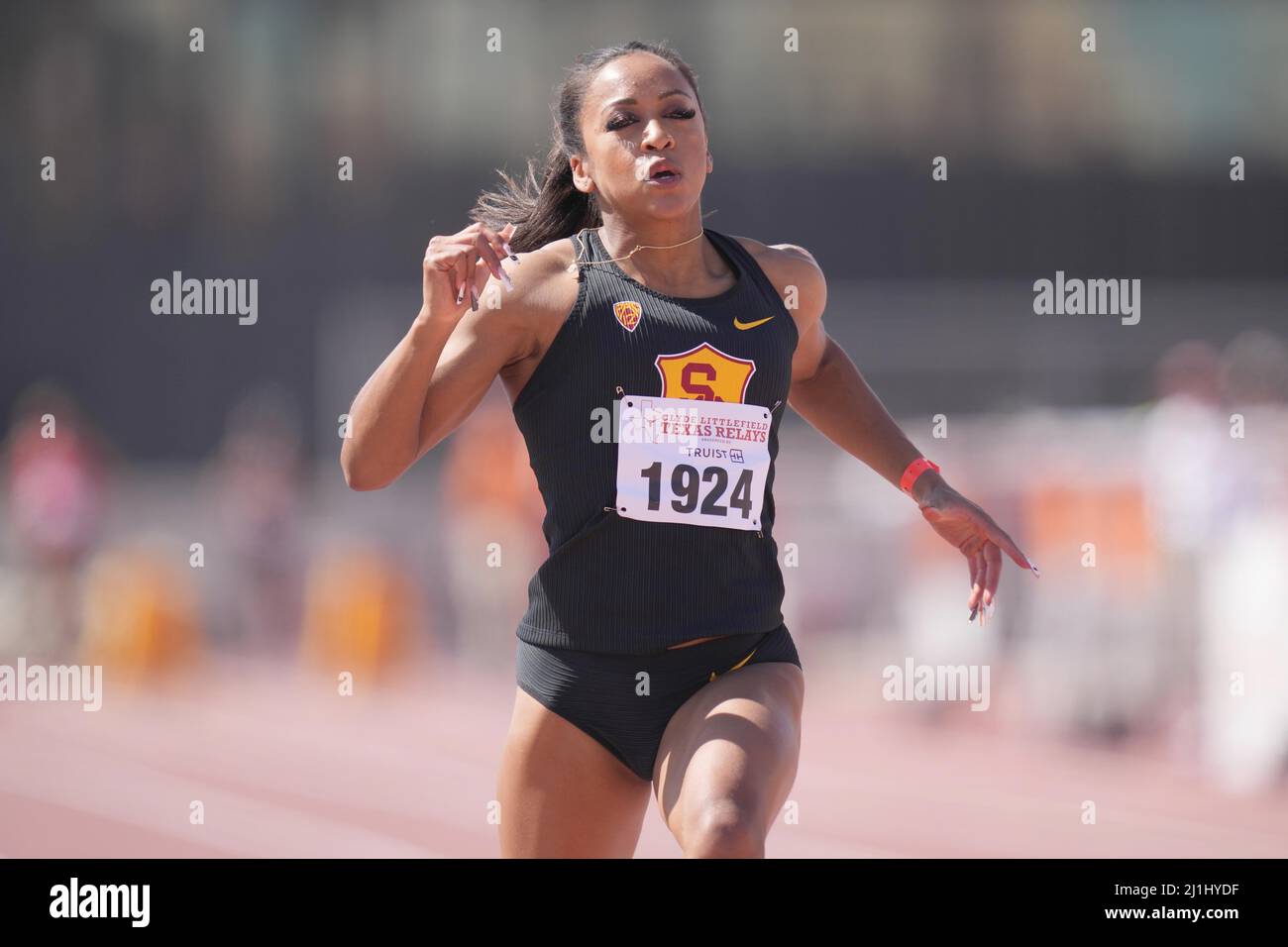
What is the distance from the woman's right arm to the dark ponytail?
16.2 inches

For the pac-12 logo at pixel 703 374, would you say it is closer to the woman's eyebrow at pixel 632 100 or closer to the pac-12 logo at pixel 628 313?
the pac-12 logo at pixel 628 313

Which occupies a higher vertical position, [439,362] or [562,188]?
[562,188]

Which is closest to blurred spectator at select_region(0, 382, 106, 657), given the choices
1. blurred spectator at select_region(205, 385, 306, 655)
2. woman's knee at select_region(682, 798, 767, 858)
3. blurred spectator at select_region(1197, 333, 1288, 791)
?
blurred spectator at select_region(205, 385, 306, 655)

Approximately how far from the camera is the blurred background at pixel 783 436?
8.87 meters

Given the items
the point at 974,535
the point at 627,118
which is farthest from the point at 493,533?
the point at 627,118

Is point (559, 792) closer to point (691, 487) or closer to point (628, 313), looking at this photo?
point (691, 487)

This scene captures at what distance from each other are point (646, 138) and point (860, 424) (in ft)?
2.84

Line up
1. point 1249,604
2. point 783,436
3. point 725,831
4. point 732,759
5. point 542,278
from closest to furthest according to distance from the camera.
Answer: point 725,831 < point 732,759 < point 542,278 < point 1249,604 < point 783,436

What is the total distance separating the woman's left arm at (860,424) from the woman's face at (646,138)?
34 cm

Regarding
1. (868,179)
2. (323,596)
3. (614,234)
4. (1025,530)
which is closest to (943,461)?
(1025,530)

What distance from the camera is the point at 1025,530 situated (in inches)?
416

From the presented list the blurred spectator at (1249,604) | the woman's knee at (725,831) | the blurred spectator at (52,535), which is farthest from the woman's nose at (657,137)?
the blurred spectator at (52,535)

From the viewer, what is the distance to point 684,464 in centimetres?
330

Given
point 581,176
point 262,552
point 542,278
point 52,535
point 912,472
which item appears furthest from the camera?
point 262,552
